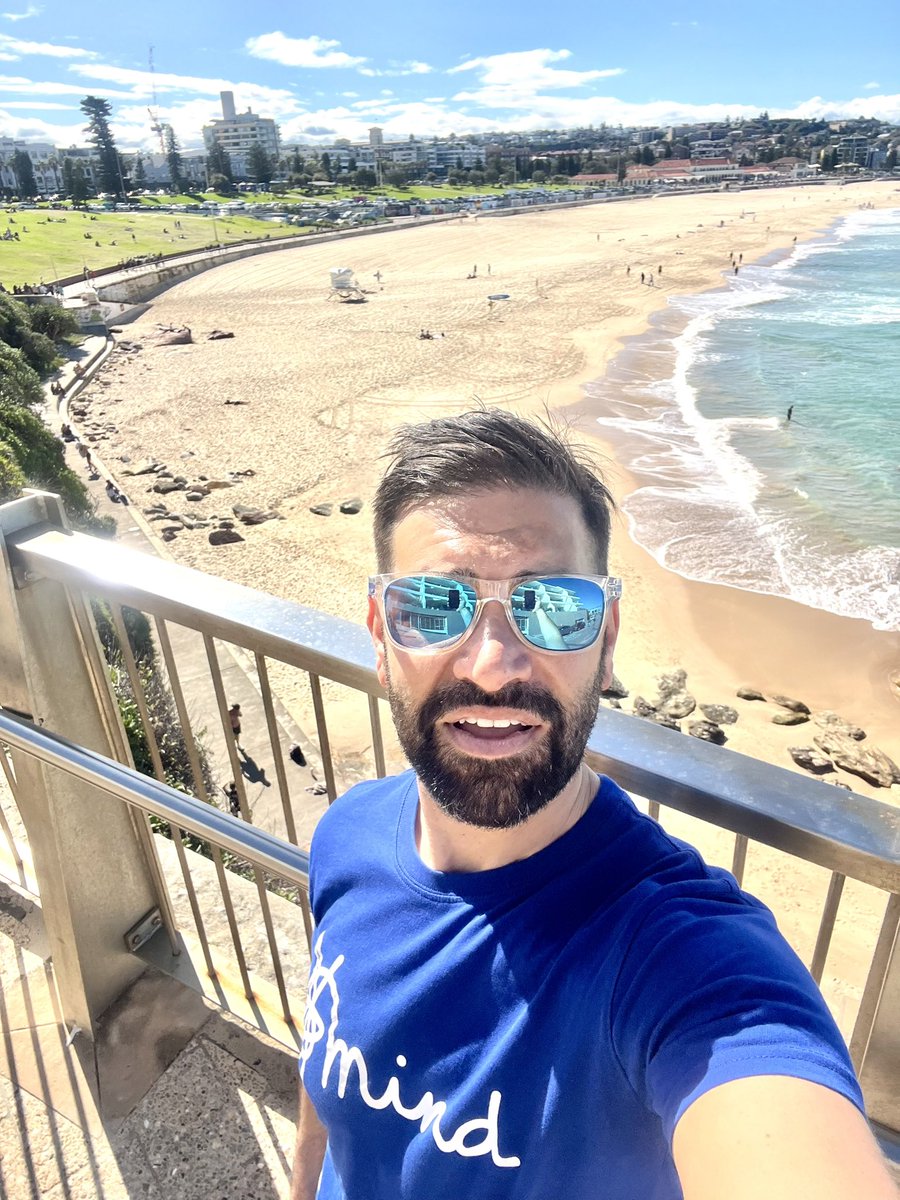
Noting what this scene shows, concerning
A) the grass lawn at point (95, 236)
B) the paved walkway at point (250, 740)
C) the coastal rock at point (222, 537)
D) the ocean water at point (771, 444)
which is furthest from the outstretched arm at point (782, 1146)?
the grass lawn at point (95, 236)

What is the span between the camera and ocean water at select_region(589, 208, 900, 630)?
15148mm

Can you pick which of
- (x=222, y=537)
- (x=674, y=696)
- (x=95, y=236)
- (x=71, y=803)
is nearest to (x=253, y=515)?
(x=222, y=537)

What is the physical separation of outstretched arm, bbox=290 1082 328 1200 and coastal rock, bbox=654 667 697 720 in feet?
32.9

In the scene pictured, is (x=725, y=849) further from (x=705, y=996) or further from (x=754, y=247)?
(x=754, y=247)

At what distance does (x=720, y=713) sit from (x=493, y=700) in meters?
10.7

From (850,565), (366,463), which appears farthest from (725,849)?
(366,463)

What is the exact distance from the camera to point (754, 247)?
66000mm

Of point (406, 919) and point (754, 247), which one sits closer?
point (406, 919)

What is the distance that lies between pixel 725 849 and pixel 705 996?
7.99m

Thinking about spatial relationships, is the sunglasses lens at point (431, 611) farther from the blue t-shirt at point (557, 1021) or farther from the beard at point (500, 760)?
the blue t-shirt at point (557, 1021)

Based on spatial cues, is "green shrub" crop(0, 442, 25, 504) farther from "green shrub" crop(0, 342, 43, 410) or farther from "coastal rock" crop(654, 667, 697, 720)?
"green shrub" crop(0, 342, 43, 410)

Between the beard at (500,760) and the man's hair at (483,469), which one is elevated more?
the man's hair at (483,469)

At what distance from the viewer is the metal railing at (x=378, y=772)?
3.82ft

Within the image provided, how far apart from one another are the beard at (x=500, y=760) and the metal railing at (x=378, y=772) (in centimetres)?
10
